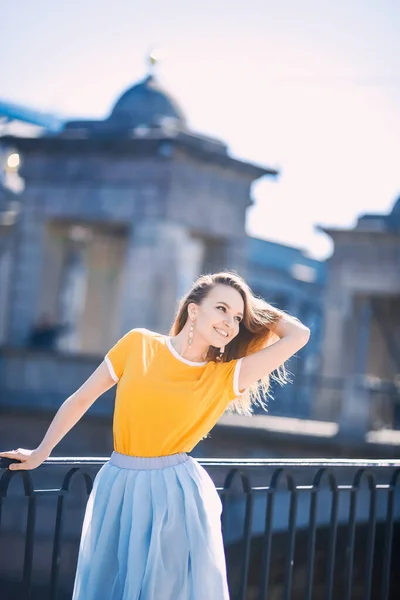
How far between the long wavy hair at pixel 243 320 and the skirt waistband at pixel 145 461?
0.41 m

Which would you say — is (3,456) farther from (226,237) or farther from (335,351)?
(335,351)

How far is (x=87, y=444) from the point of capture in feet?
45.1

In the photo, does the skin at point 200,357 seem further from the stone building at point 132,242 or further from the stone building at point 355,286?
the stone building at point 355,286

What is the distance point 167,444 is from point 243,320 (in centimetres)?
63

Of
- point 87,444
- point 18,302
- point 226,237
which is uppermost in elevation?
point 226,237

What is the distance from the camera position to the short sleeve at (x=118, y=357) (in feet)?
12.3

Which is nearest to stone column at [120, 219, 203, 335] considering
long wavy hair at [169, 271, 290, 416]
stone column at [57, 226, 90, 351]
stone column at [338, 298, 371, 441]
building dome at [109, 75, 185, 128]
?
building dome at [109, 75, 185, 128]

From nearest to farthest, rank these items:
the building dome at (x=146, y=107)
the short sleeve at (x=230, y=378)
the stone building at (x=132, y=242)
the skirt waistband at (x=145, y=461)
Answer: the skirt waistband at (x=145, y=461) < the short sleeve at (x=230, y=378) < the stone building at (x=132, y=242) < the building dome at (x=146, y=107)

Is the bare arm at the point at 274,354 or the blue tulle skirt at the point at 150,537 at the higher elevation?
the bare arm at the point at 274,354

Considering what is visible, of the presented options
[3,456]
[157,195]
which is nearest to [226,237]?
[157,195]

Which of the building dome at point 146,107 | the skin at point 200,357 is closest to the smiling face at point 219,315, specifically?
the skin at point 200,357

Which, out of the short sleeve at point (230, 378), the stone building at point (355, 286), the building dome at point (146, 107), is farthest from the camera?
the stone building at point (355, 286)

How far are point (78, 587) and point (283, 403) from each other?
1155 centimetres

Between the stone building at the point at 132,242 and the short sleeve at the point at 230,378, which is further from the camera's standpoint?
the stone building at the point at 132,242
